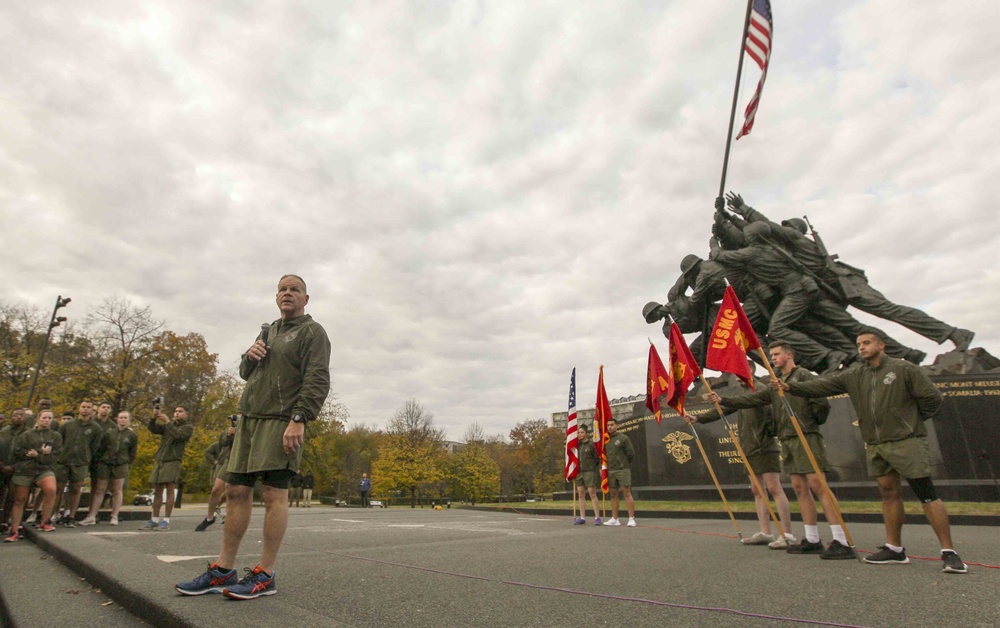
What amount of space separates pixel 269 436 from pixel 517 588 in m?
1.76

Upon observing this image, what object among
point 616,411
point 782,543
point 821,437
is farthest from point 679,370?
point 616,411

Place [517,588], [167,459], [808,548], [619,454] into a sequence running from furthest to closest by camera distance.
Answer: [619,454] → [167,459] → [808,548] → [517,588]

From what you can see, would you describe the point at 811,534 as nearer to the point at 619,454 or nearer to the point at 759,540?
the point at 759,540

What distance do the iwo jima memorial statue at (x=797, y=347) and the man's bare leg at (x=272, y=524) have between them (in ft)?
41.4

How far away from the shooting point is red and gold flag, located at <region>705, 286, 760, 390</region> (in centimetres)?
648

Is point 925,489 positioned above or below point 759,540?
above

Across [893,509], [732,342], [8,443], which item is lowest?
[893,509]

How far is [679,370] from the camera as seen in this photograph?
28.2 feet

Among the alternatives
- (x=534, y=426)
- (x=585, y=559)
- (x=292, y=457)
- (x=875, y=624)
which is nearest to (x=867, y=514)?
(x=585, y=559)

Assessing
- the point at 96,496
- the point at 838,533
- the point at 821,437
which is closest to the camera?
the point at 838,533

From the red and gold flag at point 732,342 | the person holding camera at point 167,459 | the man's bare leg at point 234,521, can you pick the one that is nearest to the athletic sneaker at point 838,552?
the red and gold flag at point 732,342

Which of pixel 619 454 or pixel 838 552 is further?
pixel 619 454

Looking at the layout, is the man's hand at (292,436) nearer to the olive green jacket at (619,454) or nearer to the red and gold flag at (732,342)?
the red and gold flag at (732,342)

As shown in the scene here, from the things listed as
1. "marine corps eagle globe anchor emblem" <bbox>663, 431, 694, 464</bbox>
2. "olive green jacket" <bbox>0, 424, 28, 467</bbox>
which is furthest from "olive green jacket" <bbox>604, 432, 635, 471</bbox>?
"olive green jacket" <bbox>0, 424, 28, 467</bbox>
